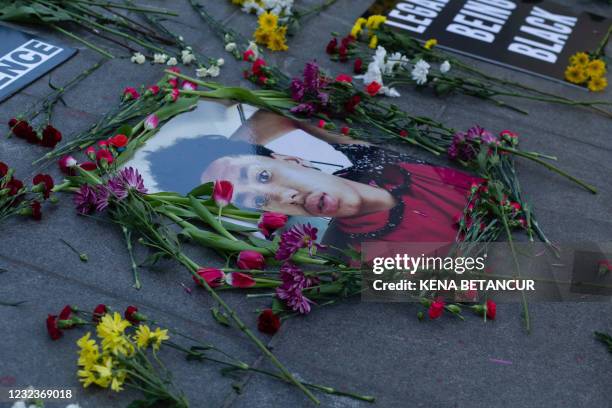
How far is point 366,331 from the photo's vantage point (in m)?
2.51

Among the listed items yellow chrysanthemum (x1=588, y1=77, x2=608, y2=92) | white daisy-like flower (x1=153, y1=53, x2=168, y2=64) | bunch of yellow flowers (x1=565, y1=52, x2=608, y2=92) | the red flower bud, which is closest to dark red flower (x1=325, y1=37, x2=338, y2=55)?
white daisy-like flower (x1=153, y1=53, x2=168, y2=64)

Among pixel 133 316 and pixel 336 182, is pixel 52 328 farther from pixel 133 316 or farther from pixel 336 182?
pixel 336 182

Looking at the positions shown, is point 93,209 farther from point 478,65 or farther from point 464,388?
point 478,65

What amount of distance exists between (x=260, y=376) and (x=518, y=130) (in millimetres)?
1876

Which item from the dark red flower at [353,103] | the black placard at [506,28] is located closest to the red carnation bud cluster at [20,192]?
the dark red flower at [353,103]

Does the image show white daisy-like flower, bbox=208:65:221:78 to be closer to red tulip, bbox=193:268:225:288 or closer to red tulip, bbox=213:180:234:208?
red tulip, bbox=213:180:234:208

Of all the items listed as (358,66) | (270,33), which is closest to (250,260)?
(358,66)

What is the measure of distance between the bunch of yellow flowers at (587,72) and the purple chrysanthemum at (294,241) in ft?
6.87

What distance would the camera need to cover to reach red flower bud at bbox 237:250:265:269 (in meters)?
2.59

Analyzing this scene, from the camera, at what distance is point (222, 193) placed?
2.73 metres

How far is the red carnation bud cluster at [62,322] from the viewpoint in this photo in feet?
7.47

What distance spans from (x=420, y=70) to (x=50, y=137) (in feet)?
5.49

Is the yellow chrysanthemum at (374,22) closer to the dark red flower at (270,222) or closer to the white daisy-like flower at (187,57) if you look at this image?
the white daisy-like flower at (187,57)

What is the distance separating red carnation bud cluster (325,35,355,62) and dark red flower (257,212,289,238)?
1.49m
